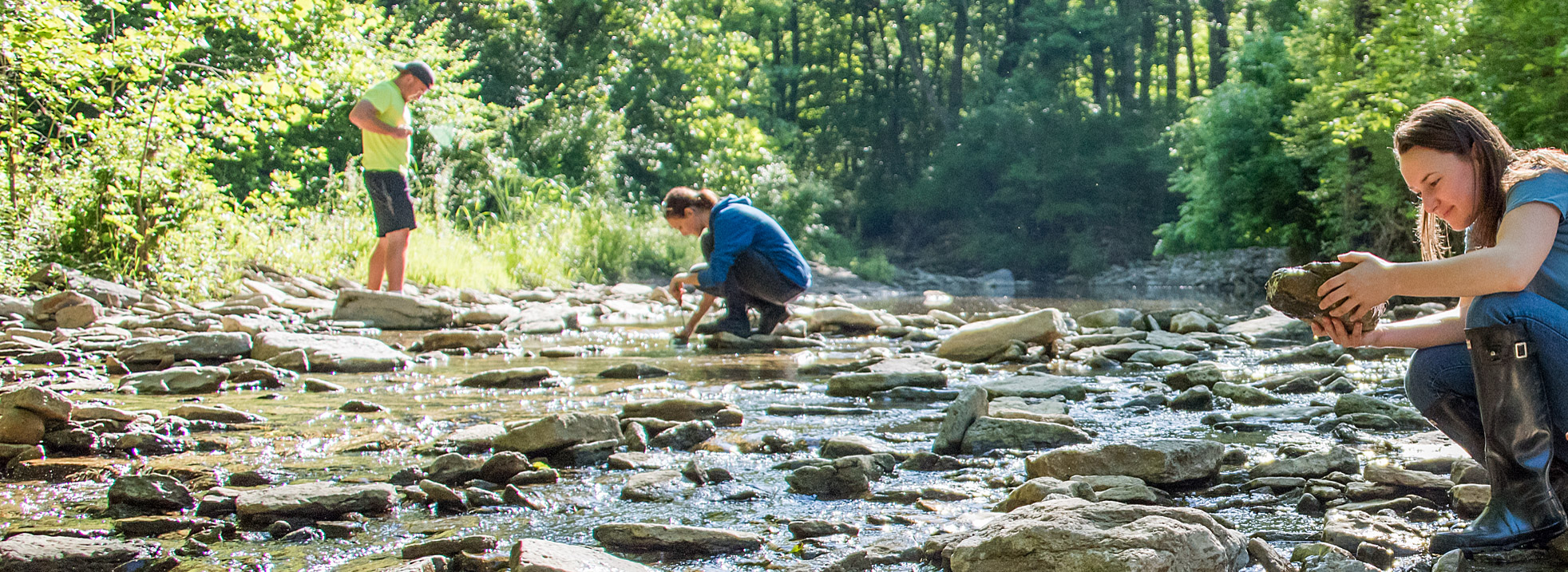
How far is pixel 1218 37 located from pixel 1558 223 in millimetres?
31902

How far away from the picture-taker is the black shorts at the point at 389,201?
7.03 metres

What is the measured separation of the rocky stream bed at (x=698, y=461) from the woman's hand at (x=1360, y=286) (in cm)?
46

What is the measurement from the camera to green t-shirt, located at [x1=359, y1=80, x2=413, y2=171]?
6.95 meters

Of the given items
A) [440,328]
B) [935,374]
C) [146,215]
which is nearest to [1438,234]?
[935,374]

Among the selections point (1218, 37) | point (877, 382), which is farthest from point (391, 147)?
point (1218, 37)

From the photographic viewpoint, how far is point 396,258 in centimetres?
740

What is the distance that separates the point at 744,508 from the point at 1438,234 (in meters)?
1.68

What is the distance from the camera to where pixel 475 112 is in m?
16.6

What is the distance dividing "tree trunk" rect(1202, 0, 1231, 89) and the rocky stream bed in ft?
88.1

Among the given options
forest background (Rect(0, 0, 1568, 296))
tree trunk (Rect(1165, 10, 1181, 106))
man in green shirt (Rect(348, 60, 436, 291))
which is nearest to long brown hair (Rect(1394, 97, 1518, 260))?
man in green shirt (Rect(348, 60, 436, 291))

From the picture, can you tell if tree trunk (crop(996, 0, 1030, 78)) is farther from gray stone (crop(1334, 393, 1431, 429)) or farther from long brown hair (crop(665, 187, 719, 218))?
gray stone (crop(1334, 393, 1431, 429))

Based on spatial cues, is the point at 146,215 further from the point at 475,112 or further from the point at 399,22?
the point at 399,22

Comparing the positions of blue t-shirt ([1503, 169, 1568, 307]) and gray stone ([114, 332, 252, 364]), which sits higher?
blue t-shirt ([1503, 169, 1568, 307])

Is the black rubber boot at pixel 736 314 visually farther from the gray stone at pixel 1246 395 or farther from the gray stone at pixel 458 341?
the gray stone at pixel 1246 395
